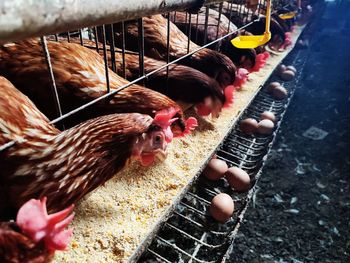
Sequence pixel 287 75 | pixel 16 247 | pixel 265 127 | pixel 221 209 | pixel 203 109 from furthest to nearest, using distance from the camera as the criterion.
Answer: pixel 287 75, pixel 265 127, pixel 203 109, pixel 221 209, pixel 16 247

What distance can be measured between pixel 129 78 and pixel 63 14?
3.68ft

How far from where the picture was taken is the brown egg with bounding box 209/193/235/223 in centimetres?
133

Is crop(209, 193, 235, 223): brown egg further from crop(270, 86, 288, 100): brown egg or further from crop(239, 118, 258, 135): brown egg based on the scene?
crop(270, 86, 288, 100): brown egg

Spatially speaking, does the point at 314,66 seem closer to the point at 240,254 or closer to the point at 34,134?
the point at 240,254

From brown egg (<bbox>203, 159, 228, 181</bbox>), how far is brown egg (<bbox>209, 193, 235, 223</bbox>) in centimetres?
21

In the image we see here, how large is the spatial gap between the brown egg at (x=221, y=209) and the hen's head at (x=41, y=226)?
860 millimetres

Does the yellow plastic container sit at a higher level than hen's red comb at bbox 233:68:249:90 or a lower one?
higher

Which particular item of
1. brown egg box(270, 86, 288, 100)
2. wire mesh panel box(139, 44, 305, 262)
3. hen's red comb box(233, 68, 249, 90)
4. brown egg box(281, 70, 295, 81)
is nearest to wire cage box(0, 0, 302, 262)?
wire mesh panel box(139, 44, 305, 262)

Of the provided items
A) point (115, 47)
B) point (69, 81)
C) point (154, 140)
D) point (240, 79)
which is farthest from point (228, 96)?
point (69, 81)

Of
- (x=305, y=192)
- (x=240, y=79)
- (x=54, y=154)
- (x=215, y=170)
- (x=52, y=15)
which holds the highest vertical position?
(x=52, y=15)

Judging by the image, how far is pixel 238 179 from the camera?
5.07 feet

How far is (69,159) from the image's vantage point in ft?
2.72

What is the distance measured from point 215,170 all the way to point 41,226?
112cm

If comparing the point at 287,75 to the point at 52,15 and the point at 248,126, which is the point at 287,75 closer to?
the point at 248,126
